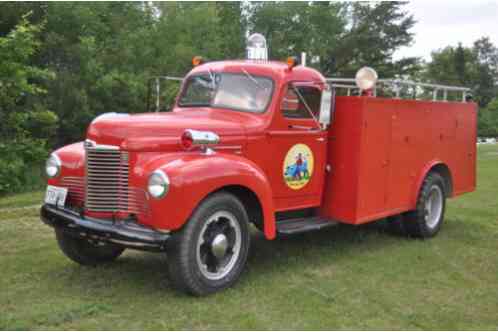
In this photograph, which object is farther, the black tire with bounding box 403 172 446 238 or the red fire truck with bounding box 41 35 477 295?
the black tire with bounding box 403 172 446 238

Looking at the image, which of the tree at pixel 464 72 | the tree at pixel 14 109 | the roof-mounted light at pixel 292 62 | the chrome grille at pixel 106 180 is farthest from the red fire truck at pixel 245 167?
the tree at pixel 464 72

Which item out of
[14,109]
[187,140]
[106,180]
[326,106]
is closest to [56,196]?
[106,180]

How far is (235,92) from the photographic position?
20.2 feet

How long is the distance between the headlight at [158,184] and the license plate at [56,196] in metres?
1.10

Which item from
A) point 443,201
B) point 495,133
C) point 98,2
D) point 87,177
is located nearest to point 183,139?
point 87,177

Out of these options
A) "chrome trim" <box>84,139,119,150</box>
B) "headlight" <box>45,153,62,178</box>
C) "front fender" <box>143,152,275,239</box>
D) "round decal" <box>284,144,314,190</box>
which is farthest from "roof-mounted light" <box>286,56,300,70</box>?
"headlight" <box>45,153,62,178</box>

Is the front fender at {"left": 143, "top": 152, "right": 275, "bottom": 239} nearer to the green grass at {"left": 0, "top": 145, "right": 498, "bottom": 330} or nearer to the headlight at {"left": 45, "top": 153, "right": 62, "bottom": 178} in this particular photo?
the green grass at {"left": 0, "top": 145, "right": 498, "bottom": 330}

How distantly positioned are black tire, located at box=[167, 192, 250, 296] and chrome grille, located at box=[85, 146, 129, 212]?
61 cm

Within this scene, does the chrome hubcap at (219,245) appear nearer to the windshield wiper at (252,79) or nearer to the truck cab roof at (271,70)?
the windshield wiper at (252,79)

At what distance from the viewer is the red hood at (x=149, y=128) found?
16.1ft

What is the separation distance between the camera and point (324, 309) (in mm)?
4742

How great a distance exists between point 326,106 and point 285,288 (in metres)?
2.14

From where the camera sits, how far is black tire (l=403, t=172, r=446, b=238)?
749 cm

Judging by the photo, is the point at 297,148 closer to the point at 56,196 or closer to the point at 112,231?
the point at 112,231
